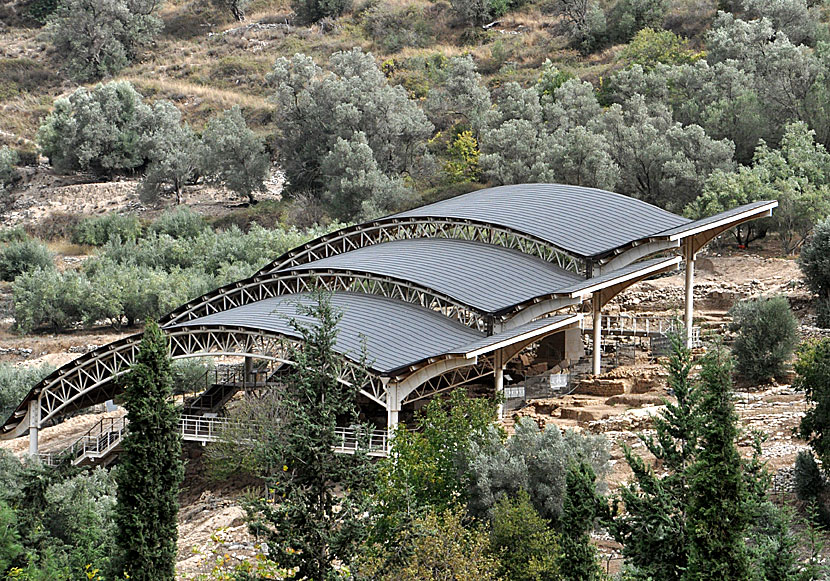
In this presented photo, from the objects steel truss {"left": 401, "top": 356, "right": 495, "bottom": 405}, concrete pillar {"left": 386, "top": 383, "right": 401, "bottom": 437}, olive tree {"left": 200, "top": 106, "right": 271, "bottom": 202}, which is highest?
olive tree {"left": 200, "top": 106, "right": 271, "bottom": 202}

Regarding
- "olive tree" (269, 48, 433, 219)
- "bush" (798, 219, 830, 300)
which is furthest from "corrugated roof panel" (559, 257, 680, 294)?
"olive tree" (269, 48, 433, 219)

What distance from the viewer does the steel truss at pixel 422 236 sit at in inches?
1618

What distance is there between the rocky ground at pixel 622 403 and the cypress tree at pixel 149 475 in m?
1.43

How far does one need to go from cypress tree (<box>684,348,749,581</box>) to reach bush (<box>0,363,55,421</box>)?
30965 mm

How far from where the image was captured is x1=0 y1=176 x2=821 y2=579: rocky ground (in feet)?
98.2

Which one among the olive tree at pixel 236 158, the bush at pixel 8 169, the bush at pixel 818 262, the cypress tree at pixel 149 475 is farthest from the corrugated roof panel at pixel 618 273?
the bush at pixel 8 169

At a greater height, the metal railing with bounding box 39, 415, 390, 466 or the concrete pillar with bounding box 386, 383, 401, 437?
the concrete pillar with bounding box 386, 383, 401, 437

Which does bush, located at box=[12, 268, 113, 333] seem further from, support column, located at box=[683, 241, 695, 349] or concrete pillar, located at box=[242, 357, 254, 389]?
support column, located at box=[683, 241, 695, 349]

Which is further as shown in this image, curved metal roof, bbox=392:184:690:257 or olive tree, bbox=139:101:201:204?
olive tree, bbox=139:101:201:204

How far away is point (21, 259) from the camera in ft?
220

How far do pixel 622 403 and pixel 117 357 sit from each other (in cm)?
1533

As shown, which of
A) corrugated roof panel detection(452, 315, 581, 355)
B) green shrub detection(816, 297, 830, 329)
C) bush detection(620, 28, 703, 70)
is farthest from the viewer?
bush detection(620, 28, 703, 70)

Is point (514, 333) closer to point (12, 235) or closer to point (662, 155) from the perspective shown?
point (662, 155)

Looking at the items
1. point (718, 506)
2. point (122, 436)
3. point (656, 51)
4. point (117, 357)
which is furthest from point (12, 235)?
point (718, 506)
